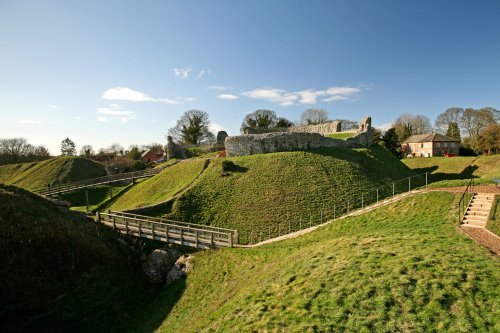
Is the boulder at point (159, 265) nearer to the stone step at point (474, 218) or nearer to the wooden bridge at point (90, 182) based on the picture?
the stone step at point (474, 218)

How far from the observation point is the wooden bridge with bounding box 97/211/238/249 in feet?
55.5

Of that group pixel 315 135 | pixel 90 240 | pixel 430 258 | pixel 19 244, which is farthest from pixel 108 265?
pixel 315 135

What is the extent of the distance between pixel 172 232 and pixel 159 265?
2.76 m

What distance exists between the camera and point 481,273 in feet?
29.7

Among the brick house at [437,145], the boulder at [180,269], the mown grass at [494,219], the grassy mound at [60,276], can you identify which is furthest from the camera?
the brick house at [437,145]

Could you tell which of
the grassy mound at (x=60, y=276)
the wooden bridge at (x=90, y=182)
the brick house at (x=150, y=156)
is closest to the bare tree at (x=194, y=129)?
the brick house at (x=150, y=156)

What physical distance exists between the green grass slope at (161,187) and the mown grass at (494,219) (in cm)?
2464

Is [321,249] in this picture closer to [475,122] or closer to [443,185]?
[443,185]

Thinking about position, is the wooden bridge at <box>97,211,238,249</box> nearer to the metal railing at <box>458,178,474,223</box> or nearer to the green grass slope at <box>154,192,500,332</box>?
the green grass slope at <box>154,192,500,332</box>

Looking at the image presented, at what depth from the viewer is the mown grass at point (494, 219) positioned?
1294cm

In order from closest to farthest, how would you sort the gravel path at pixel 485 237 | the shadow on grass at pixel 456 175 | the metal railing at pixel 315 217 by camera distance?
the gravel path at pixel 485 237 < the metal railing at pixel 315 217 < the shadow on grass at pixel 456 175

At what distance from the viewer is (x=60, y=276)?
1394 cm

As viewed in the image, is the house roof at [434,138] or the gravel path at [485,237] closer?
the gravel path at [485,237]

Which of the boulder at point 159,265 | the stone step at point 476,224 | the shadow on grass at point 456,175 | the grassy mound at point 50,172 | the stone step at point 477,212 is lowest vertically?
the boulder at point 159,265
